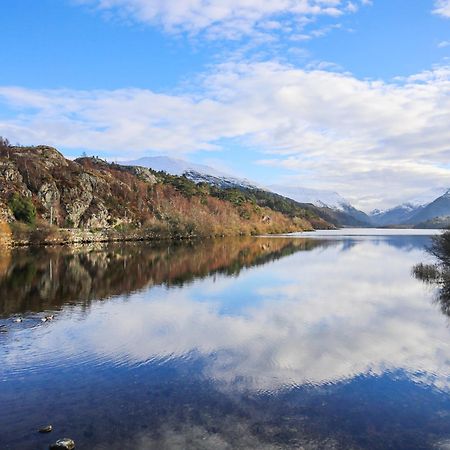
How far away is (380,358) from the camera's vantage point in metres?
16.5

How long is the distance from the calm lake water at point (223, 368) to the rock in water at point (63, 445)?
8.3 inches

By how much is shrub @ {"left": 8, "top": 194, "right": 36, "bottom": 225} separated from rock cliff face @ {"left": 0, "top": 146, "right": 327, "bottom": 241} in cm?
36

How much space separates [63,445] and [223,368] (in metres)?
6.55

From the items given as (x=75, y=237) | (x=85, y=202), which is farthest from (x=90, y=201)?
A: (x=75, y=237)

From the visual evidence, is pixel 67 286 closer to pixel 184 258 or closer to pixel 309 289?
pixel 309 289

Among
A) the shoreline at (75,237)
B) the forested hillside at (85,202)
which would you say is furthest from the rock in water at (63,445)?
the forested hillside at (85,202)

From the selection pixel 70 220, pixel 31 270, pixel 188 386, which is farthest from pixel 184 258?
pixel 70 220

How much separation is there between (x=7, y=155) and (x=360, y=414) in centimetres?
11120

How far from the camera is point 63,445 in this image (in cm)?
927

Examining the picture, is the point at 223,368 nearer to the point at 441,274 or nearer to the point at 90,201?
the point at 441,274

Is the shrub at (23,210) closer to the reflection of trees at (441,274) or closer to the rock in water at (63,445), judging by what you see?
the reflection of trees at (441,274)

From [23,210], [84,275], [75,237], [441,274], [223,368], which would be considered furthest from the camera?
[75,237]

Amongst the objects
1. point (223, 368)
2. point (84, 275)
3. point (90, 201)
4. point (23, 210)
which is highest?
point (90, 201)

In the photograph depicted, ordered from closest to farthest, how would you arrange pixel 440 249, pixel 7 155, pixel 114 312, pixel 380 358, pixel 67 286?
pixel 380 358, pixel 114 312, pixel 67 286, pixel 440 249, pixel 7 155
